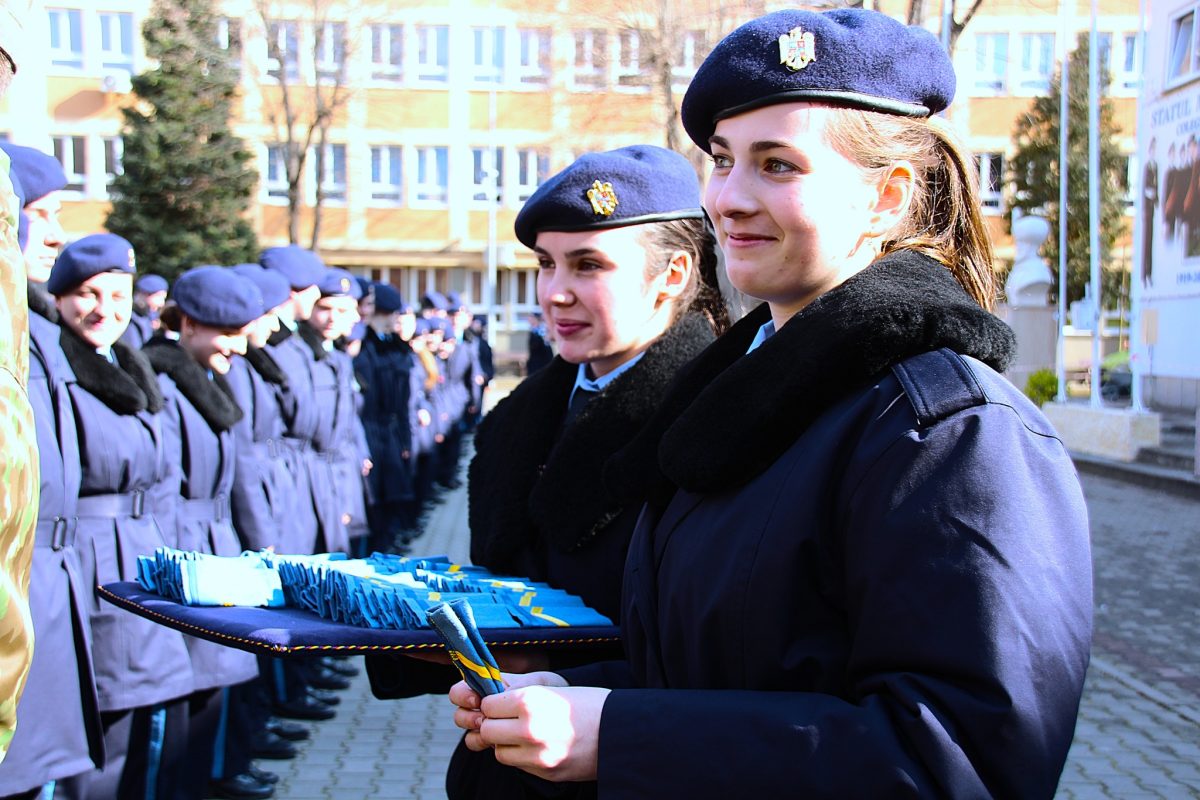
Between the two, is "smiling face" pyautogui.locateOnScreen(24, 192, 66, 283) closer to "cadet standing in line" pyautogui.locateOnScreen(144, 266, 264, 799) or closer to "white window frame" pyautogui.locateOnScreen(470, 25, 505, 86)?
"cadet standing in line" pyautogui.locateOnScreen(144, 266, 264, 799)

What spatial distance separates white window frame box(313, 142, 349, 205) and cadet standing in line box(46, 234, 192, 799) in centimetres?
3601

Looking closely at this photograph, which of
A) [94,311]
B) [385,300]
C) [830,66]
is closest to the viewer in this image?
[830,66]

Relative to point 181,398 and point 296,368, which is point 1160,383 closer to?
point 296,368

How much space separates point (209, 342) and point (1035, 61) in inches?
1516

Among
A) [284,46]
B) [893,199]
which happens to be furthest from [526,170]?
[893,199]

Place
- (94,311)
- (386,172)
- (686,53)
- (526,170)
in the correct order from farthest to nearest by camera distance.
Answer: (526,170)
(386,172)
(686,53)
(94,311)

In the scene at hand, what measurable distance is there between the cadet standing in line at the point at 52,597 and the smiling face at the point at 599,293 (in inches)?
59.1

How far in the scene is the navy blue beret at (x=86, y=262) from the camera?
441 centimetres

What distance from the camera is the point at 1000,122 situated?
131 feet

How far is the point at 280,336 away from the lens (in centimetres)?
736

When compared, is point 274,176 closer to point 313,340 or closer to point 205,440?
point 313,340

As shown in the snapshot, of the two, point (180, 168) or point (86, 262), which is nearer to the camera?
point (86, 262)

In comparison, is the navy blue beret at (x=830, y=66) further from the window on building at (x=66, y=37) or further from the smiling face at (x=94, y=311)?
the window on building at (x=66, y=37)

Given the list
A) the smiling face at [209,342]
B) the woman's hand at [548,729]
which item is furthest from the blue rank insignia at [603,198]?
the smiling face at [209,342]
